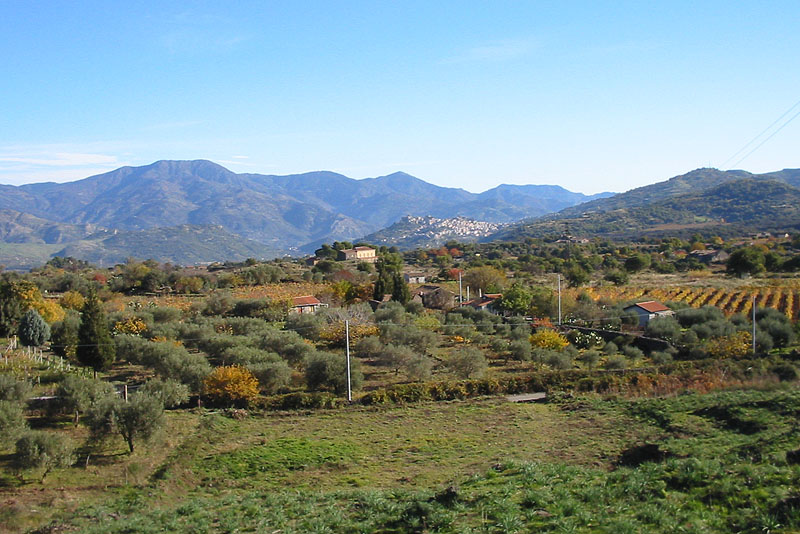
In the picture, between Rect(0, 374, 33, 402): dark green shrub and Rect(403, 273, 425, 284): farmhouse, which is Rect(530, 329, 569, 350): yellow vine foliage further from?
Rect(403, 273, 425, 284): farmhouse

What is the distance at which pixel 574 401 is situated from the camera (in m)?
21.7

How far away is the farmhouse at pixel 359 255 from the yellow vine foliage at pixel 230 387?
7247 centimetres

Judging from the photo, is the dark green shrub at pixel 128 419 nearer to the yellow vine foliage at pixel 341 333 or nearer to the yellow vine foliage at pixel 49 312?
the yellow vine foliage at pixel 341 333

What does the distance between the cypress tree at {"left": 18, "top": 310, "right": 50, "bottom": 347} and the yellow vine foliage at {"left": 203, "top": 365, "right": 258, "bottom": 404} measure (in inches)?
522

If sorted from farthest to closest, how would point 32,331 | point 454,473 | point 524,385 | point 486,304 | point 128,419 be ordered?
point 486,304, point 32,331, point 524,385, point 128,419, point 454,473

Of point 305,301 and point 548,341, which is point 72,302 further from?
point 548,341

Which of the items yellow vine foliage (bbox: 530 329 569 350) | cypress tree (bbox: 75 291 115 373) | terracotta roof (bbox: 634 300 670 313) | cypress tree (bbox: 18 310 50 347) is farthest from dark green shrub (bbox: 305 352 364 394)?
terracotta roof (bbox: 634 300 670 313)

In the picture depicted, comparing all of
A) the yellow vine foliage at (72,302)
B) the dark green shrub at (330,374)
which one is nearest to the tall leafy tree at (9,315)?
the yellow vine foliage at (72,302)

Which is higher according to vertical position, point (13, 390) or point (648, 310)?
point (13, 390)

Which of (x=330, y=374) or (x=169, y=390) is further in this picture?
(x=330, y=374)

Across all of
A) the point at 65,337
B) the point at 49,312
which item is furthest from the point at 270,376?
the point at 49,312

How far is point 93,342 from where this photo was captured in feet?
83.6

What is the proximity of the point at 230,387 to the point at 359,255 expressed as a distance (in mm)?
76411

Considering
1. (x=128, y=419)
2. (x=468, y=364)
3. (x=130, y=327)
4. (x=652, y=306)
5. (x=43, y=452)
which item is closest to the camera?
(x=43, y=452)
